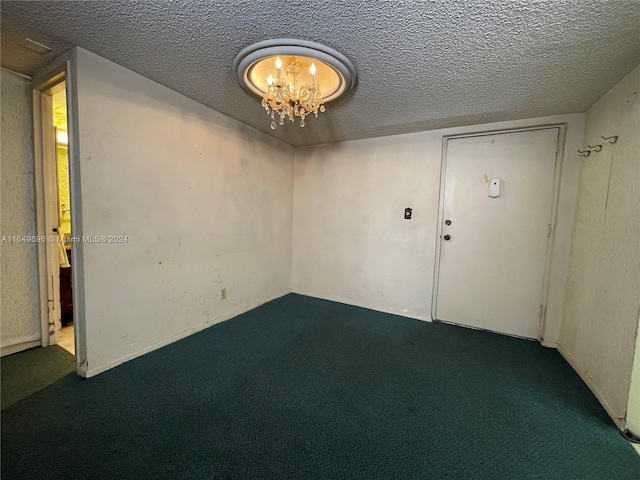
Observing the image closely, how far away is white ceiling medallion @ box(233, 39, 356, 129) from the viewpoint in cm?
146

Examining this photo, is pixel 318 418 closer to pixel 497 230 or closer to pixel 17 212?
pixel 497 230

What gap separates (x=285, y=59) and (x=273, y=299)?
269 cm

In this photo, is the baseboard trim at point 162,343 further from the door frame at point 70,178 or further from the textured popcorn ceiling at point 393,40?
the textured popcorn ceiling at point 393,40

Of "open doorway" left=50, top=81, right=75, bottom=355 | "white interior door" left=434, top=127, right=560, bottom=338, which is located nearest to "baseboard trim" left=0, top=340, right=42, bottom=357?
"open doorway" left=50, top=81, right=75, bottom=355

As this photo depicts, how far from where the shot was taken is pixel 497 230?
2559 millimetres

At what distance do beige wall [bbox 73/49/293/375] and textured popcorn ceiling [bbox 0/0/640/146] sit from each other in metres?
0.27

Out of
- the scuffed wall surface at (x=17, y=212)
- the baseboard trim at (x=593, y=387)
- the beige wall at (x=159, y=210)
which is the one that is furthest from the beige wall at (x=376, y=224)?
the scuffed wall surface at (x=17, y=212)

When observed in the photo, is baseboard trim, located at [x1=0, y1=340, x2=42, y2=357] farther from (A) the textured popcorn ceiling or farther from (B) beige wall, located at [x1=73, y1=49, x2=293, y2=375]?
(A) the textured popcorn ceiling

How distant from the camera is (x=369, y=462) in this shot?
119cm

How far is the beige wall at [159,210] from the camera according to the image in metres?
A: 1.73

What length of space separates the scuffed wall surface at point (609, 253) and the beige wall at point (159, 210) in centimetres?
304

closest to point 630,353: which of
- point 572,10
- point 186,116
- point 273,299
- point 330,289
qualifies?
point 572,10

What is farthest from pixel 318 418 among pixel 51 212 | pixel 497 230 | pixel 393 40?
pixel 51 212

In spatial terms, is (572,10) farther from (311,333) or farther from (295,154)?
(295,154)
